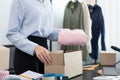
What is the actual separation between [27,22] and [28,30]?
0.05m

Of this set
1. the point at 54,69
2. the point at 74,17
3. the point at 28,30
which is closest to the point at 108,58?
the point at 54,69

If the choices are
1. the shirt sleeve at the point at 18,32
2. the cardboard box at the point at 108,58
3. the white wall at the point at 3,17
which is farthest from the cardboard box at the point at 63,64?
the white wall at the point at 3,17

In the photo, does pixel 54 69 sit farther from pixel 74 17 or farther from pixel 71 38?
pixel 74 17

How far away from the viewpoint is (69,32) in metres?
1.33

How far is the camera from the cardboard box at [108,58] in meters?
1.83

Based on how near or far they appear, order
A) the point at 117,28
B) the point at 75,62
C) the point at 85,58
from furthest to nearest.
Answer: the point at 117,28 < the point at 85,58 < the point at 75,62

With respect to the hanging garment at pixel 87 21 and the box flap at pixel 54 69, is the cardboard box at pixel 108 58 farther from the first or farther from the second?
the hanging garment at pixel 87 21

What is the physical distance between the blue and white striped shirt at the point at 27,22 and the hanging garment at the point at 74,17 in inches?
78.8

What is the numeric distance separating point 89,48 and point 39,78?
247 centimetres

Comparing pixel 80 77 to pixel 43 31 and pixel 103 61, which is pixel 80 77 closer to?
pixel 43 31

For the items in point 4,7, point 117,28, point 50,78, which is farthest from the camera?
point 117,28

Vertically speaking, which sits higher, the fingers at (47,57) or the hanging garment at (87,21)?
the hanging garment at (87,21)

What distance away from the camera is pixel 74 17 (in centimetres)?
341

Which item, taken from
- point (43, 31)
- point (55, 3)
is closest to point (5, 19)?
point (55, 3)
